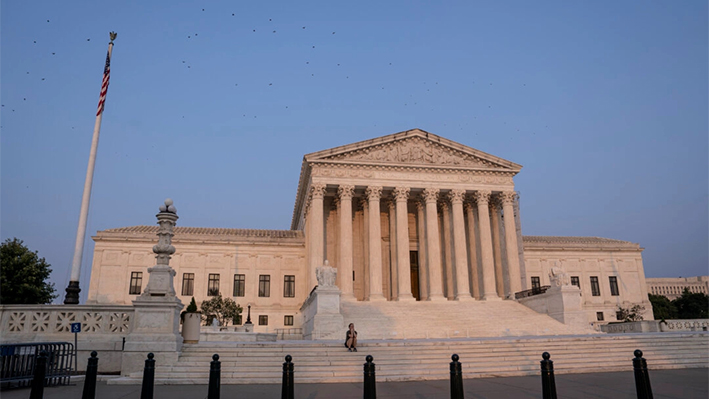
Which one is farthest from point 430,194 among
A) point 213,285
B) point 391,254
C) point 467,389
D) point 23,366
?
point 23,366

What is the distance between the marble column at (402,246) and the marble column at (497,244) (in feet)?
30.0

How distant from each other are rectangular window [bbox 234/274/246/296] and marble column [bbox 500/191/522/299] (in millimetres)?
25640

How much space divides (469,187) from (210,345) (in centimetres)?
2987

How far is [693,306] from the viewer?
3105 inches

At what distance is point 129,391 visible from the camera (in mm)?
12492

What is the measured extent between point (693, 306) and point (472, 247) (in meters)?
57.0

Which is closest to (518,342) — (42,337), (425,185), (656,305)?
(42,337)

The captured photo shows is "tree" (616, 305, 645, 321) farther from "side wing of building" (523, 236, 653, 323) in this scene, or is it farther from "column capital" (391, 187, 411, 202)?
"column capital" (391, 187, 411, 202)

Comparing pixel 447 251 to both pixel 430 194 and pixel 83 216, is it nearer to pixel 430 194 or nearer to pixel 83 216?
pixel 430 194

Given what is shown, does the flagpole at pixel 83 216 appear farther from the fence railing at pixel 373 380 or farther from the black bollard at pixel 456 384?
the black bollard at pixel 456 384

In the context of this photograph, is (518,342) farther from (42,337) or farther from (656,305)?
(656,305)

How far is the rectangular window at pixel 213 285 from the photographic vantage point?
160ft

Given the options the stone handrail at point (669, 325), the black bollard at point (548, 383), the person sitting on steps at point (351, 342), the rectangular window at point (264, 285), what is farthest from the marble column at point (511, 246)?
the black bollard at point (548, 383)

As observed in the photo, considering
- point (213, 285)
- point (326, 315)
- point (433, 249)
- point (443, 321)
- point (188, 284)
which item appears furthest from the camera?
point (213, 285)
